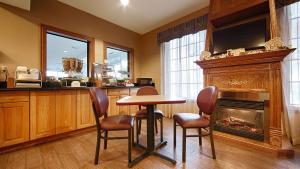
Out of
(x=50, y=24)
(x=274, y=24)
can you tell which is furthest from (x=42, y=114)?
(x=274, y=24)

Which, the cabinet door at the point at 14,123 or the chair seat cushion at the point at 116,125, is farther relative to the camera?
the cabinet door at the point at 14,123

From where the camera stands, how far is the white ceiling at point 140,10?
301cm

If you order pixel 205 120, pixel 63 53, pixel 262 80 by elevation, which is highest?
pixel 63 53

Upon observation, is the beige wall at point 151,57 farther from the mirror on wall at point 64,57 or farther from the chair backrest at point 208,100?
the chair backrest at point 208,100

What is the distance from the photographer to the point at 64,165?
1.65 meters

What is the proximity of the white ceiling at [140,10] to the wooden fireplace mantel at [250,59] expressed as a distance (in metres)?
1.41

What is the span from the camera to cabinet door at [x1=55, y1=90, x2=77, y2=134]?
8.03 feet

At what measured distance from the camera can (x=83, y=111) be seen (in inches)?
110

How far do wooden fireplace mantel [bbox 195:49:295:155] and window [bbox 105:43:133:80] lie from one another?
2.58 m

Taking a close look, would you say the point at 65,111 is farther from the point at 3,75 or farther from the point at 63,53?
the point at 63,53

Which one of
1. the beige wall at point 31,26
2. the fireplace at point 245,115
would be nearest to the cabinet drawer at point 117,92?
the beige wall at point 31,26

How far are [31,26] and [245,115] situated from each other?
3942mm

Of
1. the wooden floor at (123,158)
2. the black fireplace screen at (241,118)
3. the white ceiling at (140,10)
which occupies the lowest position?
the wooden floor at (123,158)

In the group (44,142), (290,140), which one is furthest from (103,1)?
(290,140)
